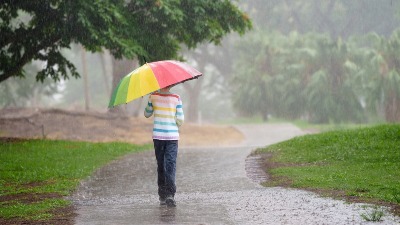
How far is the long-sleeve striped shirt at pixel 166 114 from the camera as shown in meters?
8.62

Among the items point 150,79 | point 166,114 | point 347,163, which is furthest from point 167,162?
point 347,163

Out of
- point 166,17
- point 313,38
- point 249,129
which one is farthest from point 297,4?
point 166,17

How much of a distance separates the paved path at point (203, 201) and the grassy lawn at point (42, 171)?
15.4 inches

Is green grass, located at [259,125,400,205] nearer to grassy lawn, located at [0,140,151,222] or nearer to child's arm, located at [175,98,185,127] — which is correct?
child's arm, located at [175,98,185,127]

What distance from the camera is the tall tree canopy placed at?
16.2m

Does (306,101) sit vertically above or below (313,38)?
below

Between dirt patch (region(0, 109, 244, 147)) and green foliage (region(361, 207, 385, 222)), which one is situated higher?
dirt patch (region(0, 109, 244, 147))

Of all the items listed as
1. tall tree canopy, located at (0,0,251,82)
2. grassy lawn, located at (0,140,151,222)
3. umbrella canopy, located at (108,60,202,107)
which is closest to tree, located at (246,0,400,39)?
tall tree canopy, located at (0,0,251,82)

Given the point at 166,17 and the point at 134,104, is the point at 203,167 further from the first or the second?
the point at 134,104

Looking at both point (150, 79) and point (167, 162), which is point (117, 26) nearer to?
point (150, 79)

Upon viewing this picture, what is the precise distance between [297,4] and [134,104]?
625 inches

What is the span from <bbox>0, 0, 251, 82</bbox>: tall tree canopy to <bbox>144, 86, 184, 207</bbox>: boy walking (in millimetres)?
7525

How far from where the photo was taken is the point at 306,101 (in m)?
39.2

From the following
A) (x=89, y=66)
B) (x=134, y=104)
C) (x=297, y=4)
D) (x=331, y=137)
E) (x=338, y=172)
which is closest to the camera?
(x=338, y=172)
